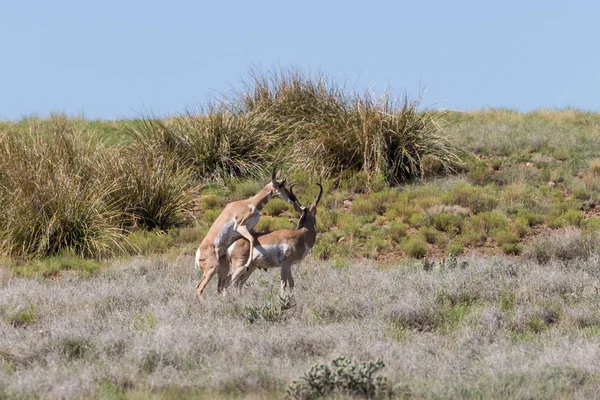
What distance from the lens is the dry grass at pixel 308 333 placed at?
28.3 feet

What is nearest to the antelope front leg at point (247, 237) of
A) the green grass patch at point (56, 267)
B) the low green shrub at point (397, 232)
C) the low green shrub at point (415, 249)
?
the green grass patch at point (56, 267)

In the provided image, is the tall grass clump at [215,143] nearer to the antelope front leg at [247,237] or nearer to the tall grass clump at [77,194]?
the tall grass clump at [77,194]

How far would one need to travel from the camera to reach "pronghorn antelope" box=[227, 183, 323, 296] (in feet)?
40.7

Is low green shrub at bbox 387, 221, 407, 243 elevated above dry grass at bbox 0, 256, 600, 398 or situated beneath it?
elevated above

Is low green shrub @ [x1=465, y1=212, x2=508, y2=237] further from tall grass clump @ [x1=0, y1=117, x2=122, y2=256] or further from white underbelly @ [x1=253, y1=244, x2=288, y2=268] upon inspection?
white underbelly @ [x1=253, y1=244, x2=288, y2=268]

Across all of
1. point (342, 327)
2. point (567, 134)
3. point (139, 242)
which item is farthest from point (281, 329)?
point (567, 134)

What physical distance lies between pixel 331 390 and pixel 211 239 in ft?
15.2

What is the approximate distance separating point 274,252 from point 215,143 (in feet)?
35.7

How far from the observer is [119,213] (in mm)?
18812

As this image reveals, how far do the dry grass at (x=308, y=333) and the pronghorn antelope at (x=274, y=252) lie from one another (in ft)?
1.05

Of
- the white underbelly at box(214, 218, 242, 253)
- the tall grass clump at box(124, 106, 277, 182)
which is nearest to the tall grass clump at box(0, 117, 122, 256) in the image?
the tall grass clump at box(124, 106, 277, 182)

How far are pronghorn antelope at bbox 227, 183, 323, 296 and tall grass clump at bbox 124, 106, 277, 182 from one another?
9.68m

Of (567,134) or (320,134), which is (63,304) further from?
(567,134)

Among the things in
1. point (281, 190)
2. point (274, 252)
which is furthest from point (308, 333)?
point (281, 190)
